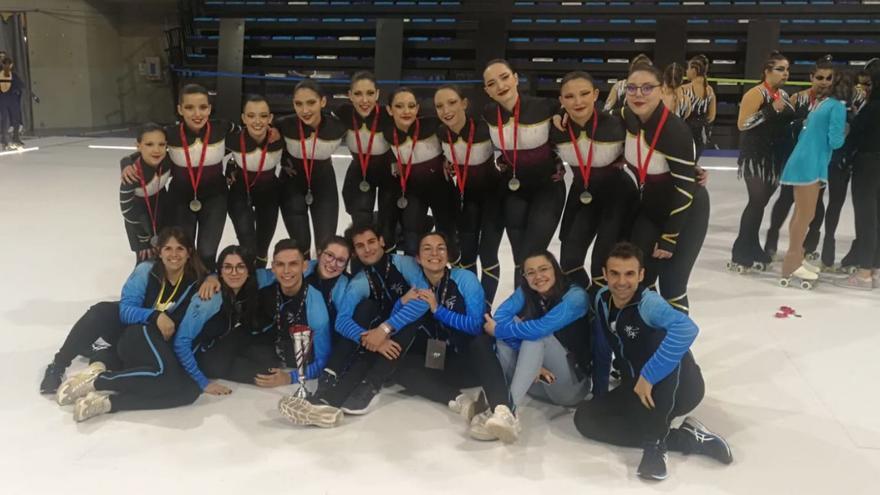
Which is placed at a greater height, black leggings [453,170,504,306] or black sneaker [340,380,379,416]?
black leggings [453,170,504,306]

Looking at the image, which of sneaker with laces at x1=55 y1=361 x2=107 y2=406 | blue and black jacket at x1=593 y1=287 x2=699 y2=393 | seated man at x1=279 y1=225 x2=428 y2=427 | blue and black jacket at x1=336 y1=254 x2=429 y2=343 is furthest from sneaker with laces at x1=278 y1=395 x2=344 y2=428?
blue and black jacket at x1=593 y1=287 x2=699 y2=393

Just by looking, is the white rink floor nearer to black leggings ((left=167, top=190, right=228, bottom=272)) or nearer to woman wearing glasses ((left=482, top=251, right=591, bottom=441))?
woman wearing glasses ((left=482, top=251, right=591, bottom=441))

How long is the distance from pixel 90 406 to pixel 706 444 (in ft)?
7.23

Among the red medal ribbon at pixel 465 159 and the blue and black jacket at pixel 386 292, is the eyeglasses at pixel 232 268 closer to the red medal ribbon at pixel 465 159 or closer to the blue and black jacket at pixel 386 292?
the blue and black jacket at pixel 386 292

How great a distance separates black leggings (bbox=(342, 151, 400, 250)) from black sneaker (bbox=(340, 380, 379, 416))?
974 millimetres

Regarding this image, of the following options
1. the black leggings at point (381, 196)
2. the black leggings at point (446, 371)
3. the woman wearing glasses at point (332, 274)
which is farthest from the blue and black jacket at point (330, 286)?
the black leggings at point (381, 196)

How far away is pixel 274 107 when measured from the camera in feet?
38.7

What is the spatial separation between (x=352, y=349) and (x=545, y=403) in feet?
2.64

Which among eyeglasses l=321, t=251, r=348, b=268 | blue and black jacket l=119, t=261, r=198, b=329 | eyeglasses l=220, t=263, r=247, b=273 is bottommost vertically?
blue and black jacket l=119, t=261, r=198, b=329

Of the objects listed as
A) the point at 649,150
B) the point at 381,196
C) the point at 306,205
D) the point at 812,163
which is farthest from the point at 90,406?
the point at 812,163

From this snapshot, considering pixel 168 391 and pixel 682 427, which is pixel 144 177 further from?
pixel 682 427

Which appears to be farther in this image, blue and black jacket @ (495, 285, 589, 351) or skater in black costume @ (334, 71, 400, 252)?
skater in black costume @ (334, 71, 400, 252)

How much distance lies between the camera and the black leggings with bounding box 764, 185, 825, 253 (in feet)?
16.0

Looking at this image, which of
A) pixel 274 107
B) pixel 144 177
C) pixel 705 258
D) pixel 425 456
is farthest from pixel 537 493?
pixel 274 107
